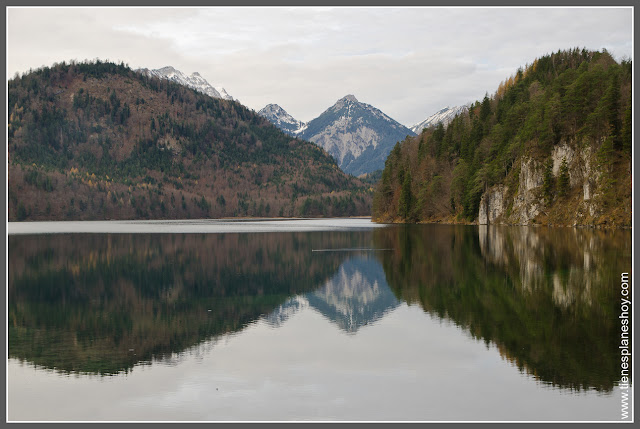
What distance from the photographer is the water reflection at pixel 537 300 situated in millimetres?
15555

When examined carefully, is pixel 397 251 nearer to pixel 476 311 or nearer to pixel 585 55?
pixel 476 311

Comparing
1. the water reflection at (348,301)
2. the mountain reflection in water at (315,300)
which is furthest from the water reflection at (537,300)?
the water reflection at (348,301)

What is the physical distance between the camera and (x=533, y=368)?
15.1 meters

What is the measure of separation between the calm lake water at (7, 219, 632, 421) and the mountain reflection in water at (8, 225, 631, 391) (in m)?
0.10

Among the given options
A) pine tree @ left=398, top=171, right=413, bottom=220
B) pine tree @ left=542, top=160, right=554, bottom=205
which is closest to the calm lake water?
pine tree @ left=542, top=160, right=554, bottom=205

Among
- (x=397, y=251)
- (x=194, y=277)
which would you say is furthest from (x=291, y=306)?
(x=397, y=251)

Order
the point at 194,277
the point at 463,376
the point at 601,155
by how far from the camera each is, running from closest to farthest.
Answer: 1. the point at 463,376
2. the point at 194,277
3. the point at 601,155

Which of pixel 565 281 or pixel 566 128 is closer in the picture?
pixel 565 281

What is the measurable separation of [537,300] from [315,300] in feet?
31.0

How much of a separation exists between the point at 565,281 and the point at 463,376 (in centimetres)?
1659

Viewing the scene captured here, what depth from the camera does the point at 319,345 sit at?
742 inches

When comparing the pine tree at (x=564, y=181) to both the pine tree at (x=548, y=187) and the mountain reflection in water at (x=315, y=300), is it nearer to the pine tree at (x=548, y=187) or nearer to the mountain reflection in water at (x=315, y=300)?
the pine tree at (x=548, y=187)

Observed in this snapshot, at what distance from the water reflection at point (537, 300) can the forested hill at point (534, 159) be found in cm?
4589

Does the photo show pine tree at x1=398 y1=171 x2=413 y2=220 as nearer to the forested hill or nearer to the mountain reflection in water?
the forested hill
